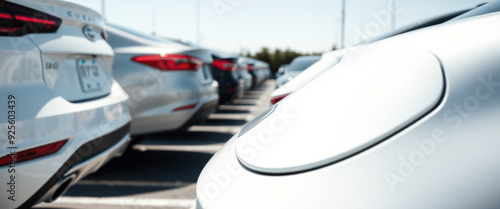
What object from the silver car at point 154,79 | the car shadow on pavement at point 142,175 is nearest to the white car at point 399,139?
the car shadow on pavement at point 142,175

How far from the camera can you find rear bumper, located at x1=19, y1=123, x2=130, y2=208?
1.91 meters

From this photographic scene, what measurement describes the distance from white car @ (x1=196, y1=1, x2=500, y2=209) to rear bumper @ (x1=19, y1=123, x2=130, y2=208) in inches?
51.8

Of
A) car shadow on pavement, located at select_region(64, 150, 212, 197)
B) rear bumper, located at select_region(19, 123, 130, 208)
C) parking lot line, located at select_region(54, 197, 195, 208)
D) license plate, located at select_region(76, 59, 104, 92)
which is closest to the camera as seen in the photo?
rear bumper, located at select_region(19, 123, 130, 208)

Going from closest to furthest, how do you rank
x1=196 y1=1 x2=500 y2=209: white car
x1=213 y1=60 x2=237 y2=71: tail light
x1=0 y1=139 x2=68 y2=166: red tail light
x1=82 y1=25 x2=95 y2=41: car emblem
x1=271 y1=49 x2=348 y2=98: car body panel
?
x1=196 y1=1 x2=500 y2=209: white car < x1=0 y1=139 x2=68 y2=166: red tail light < x1=271 y1=49 x2=348 y2=98: car body panel < x1=82 y1=25 x2=95 y2=41: car emblem < x1=213 y1=60 x2=237 y2=71: tail light

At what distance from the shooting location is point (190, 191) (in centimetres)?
318

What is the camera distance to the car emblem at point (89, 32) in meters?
2.52

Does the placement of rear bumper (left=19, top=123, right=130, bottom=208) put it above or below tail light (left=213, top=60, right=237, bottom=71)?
above

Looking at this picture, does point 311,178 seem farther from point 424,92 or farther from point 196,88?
point 196,88

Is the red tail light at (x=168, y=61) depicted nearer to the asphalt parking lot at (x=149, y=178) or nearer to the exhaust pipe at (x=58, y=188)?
the asphalt parking lot at (x=149, y=178)

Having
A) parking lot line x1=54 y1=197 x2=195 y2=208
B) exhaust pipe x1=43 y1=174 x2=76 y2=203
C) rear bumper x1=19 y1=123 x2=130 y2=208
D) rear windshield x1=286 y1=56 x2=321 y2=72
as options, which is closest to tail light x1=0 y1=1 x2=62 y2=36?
rear bumper x1=19 y1=123 x2=130 y2=208

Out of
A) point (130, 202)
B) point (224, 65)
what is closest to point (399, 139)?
point (130, 202)

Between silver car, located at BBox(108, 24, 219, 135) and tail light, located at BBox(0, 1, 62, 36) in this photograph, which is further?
silver car, located at BBox(108, 24, 219, 135)

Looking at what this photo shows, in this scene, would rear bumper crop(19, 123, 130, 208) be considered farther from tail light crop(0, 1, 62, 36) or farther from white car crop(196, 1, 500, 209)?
white car crop(196, 1, 500, 209)

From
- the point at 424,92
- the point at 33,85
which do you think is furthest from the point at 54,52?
the point at 424,92
